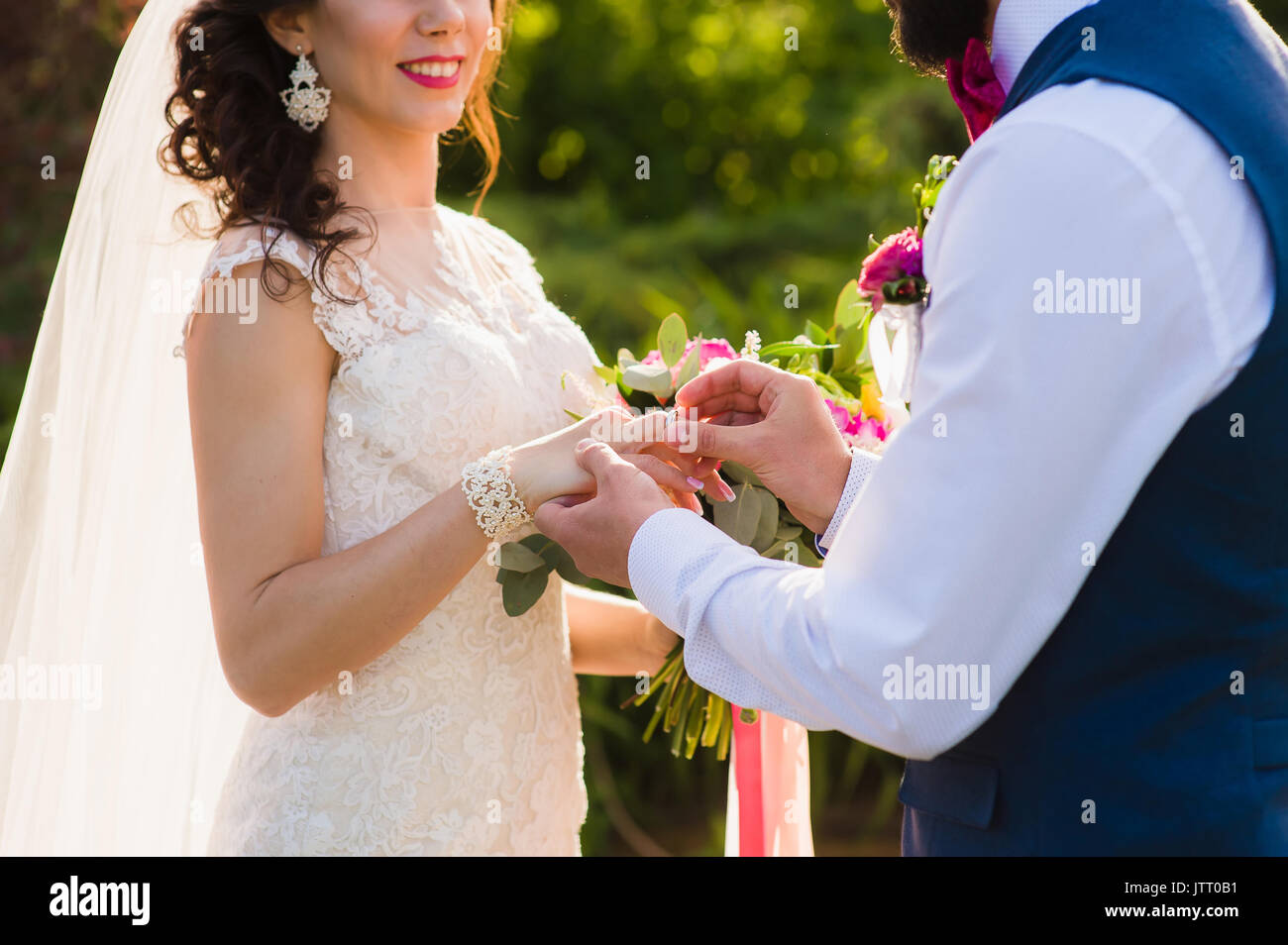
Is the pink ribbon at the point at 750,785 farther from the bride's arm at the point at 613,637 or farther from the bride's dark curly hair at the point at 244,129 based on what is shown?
→ the bride's dark curly hair at the point at 244,129

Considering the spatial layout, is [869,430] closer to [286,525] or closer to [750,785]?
[750,785]

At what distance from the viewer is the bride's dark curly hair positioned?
2.18 meters

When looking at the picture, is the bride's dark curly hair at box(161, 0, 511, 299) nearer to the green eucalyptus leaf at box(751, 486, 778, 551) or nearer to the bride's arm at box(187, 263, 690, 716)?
the bride's arm at box(187, 263, 690, 716)

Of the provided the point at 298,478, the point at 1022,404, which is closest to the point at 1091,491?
the point at 1022,404

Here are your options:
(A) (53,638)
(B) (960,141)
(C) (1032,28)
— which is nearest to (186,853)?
(A) (53,638)

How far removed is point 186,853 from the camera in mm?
2416

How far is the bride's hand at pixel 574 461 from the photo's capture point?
1935mm

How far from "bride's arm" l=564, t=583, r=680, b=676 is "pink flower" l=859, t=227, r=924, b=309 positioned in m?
0.85

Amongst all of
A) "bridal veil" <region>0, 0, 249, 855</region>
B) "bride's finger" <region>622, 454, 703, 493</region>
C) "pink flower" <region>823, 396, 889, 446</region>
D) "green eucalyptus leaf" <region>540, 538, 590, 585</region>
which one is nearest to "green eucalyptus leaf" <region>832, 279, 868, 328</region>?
"pink flower" <region>823, 396, 889, 446</region>

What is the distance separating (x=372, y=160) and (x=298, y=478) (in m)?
0.72

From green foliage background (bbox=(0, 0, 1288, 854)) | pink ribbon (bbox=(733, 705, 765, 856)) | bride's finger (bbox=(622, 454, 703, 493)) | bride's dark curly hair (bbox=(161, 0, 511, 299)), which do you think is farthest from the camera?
green foliage background (bbox=(0, 0, 1288, 854))

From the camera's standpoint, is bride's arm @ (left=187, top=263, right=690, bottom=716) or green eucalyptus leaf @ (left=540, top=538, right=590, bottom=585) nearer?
bride's arm @ (left=187, top=263, right=690, bottom=716)

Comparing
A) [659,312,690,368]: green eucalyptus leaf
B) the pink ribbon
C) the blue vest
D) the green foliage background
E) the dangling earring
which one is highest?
the green foliage background

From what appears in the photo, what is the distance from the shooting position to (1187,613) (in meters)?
1.29
